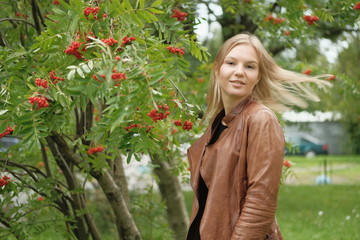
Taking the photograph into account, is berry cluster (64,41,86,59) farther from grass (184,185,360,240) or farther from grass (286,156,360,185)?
grass (286,156,360,185)

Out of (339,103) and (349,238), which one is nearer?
(349,238)

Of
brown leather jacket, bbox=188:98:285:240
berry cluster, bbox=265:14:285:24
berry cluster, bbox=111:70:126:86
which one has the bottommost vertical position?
berry cluster, bbox=265:14:285:24

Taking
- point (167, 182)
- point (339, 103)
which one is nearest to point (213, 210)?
point (167, 182)

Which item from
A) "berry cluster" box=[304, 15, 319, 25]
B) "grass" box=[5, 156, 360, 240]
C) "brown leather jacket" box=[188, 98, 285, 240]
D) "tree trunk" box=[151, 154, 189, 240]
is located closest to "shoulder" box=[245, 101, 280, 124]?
"brown leather jacket" box=[188, 98, 285, 240]

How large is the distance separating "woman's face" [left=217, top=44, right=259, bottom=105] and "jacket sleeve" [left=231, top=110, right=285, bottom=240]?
280 mm

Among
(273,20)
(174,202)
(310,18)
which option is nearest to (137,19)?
(310,18)

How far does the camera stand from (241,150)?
208 cm

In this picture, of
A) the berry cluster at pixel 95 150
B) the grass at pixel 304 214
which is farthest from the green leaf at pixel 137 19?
the grass at pixel 304 214

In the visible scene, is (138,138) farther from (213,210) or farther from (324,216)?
(324,216)

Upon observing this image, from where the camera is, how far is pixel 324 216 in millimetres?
7984

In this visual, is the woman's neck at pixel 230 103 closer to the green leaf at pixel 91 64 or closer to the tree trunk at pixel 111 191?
the green leaf at pixel 91 64

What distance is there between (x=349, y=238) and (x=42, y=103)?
474 cm

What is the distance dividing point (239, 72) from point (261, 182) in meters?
0.53

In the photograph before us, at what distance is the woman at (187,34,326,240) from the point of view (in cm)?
199
